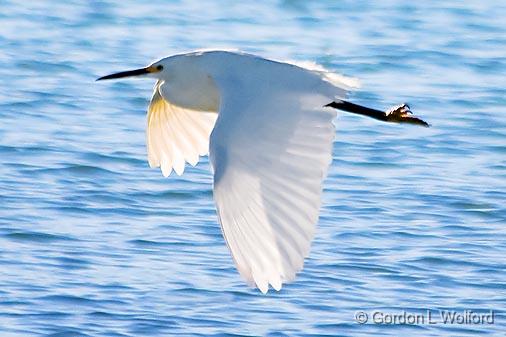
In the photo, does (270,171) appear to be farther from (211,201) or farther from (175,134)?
(211,201)

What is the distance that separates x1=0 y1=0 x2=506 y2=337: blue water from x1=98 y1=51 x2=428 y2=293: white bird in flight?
99 centimetres

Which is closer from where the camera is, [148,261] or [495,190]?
[148,261]

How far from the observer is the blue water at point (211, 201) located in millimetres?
5527

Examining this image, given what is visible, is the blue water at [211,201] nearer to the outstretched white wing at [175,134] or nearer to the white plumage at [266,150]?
the outstretched white wing at [175,134]

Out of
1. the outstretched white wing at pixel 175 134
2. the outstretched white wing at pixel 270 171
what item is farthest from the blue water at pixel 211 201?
the outstretched white wing at pixel 270 171

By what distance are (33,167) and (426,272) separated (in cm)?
240

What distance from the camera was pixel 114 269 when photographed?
5918mm

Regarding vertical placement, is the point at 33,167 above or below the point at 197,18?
below

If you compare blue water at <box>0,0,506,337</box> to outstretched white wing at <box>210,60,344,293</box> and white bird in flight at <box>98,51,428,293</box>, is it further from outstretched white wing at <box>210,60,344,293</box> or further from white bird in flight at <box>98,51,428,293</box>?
outstretched white wing at <box>210,60,344,293</box>

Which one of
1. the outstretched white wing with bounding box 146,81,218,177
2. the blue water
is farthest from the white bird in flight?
the blue water

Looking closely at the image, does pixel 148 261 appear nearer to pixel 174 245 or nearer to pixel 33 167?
pixel 174 245

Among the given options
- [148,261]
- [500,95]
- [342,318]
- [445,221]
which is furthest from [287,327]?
[500,95]

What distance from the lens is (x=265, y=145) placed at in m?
4.26

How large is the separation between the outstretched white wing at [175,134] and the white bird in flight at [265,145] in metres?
0.34
